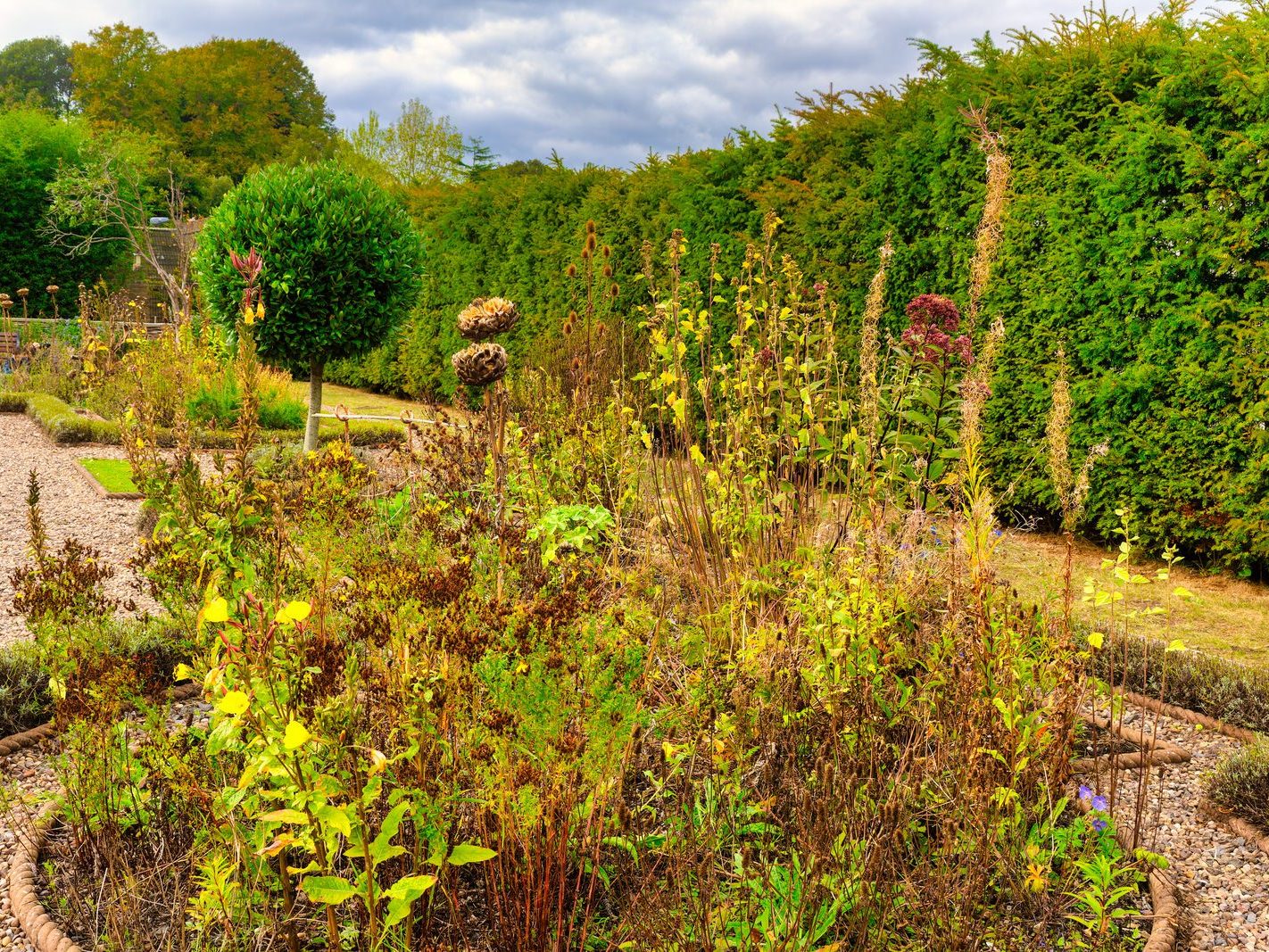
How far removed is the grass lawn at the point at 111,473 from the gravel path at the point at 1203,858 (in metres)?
6.46

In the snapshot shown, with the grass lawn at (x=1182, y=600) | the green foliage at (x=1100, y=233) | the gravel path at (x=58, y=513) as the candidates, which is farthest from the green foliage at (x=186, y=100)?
the grass lawn at (x=1182, y=600)

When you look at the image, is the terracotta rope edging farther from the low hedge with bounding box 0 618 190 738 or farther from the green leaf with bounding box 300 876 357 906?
the green leaf with bounding box 300 876 357 906

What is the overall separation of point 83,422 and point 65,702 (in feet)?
26.3

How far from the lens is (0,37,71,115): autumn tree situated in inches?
1870

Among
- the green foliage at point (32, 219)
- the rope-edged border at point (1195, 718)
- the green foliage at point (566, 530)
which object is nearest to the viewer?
the green foliage at point (566, 530)

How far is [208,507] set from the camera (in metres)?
2.30

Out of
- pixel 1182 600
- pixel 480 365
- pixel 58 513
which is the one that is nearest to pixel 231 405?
pixel 58 513

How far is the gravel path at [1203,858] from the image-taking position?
2.32 metres

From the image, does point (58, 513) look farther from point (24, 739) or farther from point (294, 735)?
point (294, 735)

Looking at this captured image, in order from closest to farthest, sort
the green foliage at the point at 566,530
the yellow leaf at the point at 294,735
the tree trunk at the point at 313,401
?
the yellow leaf at the point at 294,735 → the green foliage at the point at 566,530 → the tree trunk at the point at 313,401

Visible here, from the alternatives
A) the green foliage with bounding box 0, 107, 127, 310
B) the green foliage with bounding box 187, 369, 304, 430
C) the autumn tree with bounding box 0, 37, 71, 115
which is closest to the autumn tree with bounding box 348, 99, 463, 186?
the green foliage with bounding box 0, 107, 127, 310

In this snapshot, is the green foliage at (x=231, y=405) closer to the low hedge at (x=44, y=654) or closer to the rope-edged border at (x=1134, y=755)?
the low hedge at (x=44, y=654)

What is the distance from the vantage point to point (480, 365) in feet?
8.20

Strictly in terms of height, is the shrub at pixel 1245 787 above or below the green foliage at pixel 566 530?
below
